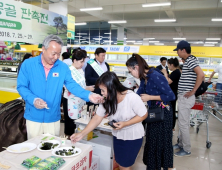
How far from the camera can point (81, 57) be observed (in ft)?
9.64

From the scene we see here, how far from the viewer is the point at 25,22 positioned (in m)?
4.84

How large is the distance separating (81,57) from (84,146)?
1582 mm

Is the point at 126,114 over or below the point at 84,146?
over

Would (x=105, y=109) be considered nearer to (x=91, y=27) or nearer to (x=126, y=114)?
(x=126, y=114)

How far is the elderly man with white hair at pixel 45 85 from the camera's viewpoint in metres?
1.83

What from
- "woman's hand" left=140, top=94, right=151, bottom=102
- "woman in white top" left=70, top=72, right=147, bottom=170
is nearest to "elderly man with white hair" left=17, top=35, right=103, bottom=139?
"woman in white top" left=70, top=72, right=147, bottom=170

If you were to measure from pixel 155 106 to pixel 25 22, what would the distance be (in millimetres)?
4213

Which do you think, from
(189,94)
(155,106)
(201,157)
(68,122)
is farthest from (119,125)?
(201,157)

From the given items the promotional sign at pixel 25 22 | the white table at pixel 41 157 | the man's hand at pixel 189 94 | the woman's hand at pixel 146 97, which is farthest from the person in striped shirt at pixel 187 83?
the promotional sign at pixel 25 22

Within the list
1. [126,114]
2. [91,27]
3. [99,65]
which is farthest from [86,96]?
[91,27]

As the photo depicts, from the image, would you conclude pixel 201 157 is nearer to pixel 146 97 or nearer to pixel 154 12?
pixel 146 97

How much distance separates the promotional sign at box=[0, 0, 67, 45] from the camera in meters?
4.29

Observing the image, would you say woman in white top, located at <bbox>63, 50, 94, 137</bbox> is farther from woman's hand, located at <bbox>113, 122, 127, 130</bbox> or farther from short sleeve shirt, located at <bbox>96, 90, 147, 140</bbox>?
woman's hand, located at <bbox>113, 122, 127, 130</bbox>

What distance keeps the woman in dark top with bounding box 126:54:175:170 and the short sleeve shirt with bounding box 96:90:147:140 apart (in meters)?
0.39
